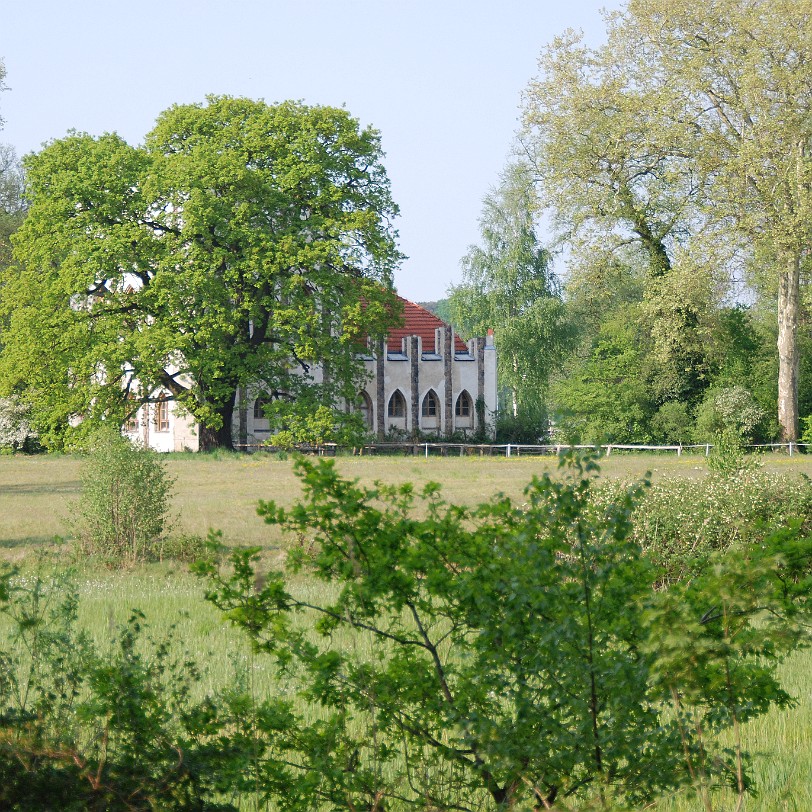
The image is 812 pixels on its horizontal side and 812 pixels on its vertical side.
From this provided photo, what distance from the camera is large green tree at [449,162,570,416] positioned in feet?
186

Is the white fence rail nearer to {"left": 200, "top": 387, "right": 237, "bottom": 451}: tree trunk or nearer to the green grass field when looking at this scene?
{"left": 200, "top": 387, "right": 237, "bottom": 451}: tree trunk

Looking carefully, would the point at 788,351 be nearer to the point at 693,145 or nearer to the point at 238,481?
the point at 693,145

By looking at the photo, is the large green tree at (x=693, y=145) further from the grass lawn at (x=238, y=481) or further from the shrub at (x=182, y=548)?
the shrub at (x=182, y=548)

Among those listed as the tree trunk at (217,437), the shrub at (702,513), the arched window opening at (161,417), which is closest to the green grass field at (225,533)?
the shrub at (702,513)

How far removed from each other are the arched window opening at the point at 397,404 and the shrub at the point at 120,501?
4037cm

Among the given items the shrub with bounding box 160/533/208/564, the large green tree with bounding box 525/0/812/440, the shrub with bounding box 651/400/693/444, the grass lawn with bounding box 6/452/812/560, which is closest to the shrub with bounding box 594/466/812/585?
the grass lawn with bounding box 6/452/812/560

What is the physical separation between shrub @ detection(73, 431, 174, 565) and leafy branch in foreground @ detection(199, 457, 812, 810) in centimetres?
1109

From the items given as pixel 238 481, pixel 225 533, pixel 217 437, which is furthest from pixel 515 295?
pixel 225 533

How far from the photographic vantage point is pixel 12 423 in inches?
1831

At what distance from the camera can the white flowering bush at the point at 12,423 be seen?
4653 cm

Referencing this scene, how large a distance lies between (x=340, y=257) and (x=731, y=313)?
1680cm

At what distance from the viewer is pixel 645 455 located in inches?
1654

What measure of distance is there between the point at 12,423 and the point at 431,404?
19793 mm

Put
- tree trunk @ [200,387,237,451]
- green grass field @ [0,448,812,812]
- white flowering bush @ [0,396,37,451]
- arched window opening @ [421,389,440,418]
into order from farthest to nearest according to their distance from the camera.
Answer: arched window opening @ [421,389,440,418], white flowering bush @ [0,396,37,451], tree trunk @ [200,387,237,451], green grass field @ [0,448,812,812]
